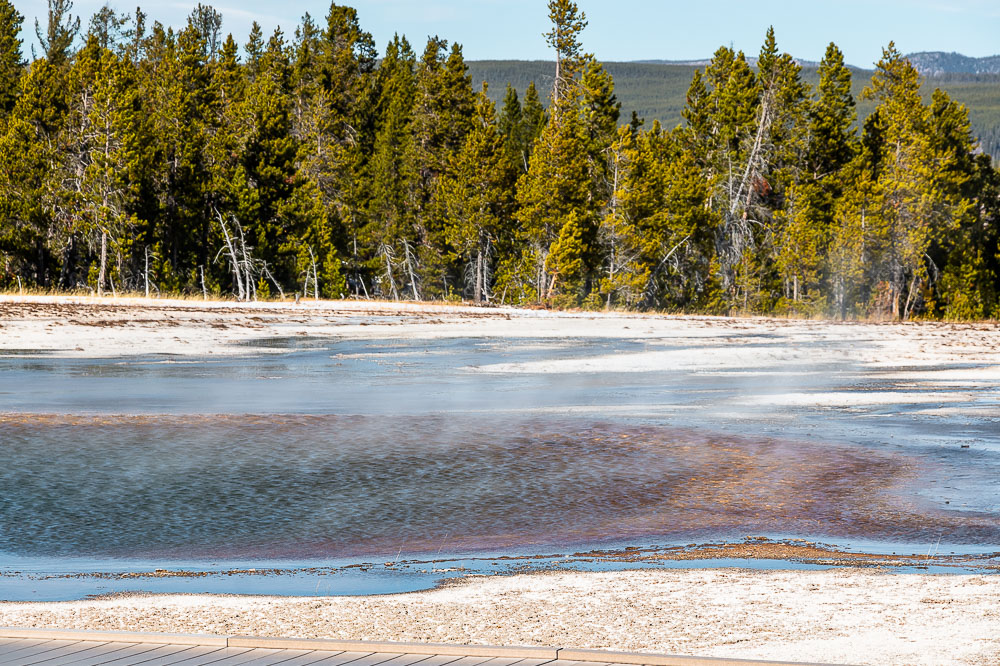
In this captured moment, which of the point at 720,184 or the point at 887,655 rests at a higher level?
the point at 720,184

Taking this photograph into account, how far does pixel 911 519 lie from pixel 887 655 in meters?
4.36

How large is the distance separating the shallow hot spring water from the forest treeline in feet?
108

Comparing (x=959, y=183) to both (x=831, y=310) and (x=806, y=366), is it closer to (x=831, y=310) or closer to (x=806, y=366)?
(x=831, y=310)

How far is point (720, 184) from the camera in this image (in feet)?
197

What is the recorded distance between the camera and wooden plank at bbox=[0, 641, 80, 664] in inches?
229

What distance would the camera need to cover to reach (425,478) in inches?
476

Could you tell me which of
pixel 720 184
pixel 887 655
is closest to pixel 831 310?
pixel 720 184

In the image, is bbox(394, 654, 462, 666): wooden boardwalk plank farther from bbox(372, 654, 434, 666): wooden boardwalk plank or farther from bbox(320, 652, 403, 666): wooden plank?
bbox(320, 652, 403, 666): wooden plank

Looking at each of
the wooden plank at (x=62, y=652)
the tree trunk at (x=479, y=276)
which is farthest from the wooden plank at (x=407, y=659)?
the tree trunk at (x=479, y=276)

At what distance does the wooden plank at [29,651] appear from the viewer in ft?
19.0

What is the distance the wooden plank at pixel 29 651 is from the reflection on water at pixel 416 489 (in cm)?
277

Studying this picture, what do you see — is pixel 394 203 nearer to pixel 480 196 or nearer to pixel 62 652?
pixel 480 196

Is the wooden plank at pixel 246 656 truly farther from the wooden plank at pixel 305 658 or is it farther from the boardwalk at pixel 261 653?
the wooden plank at pixel 305 658

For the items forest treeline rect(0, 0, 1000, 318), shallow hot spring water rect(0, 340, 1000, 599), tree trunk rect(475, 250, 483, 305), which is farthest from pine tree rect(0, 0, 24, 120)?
shallow hot spring water rect(0, 340, 1000, 599)
